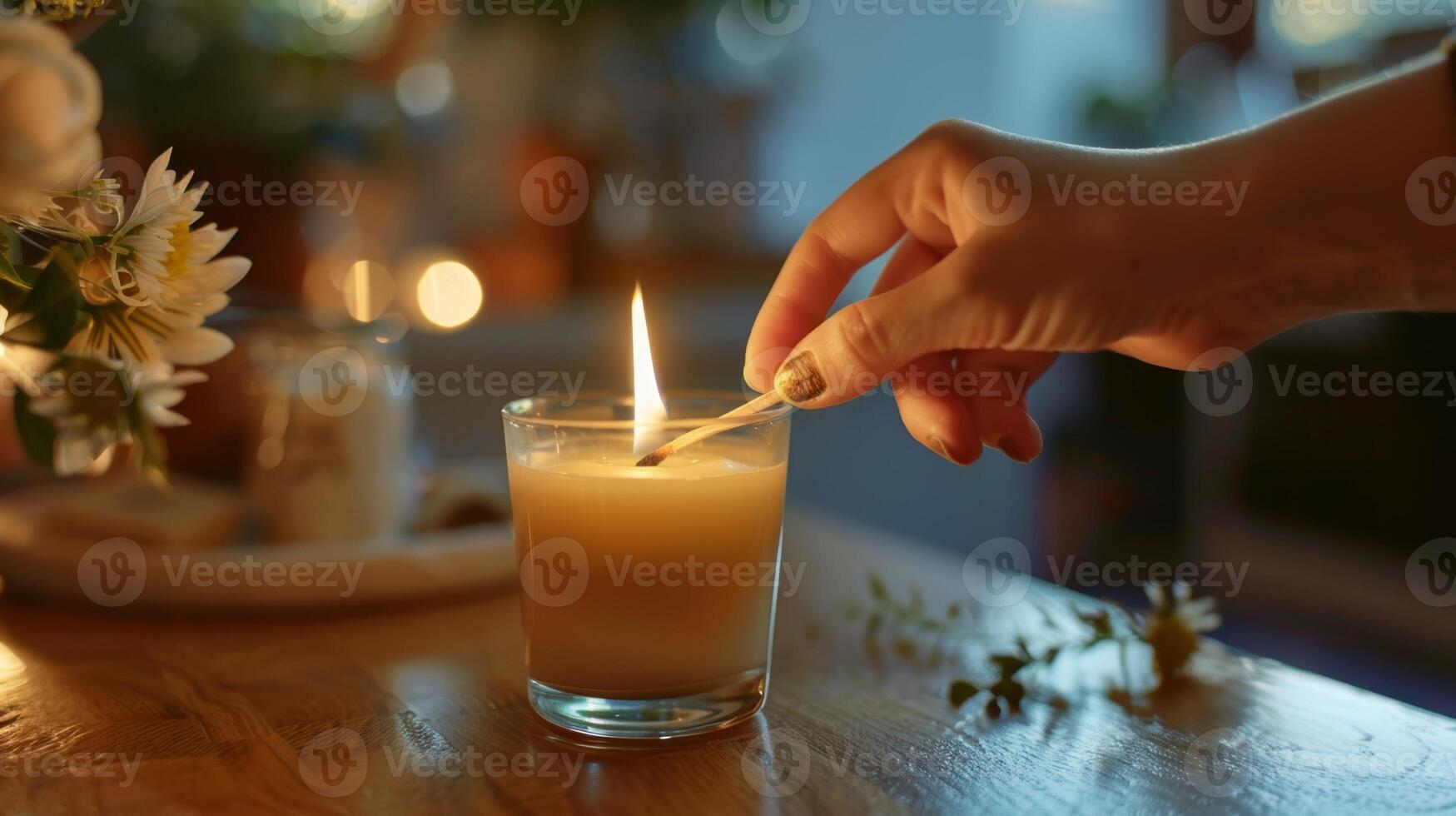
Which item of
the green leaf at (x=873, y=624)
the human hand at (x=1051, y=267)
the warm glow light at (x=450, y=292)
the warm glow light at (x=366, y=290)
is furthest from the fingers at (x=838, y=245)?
the warm glow light at (x=450, y=292)

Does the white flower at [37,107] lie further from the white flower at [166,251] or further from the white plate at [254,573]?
the white plate at [254,573]

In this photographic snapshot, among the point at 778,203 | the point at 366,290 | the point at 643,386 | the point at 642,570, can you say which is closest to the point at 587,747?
the point at 642,570

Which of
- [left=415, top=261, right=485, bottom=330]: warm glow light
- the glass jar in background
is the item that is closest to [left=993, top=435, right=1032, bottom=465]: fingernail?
the glass jar in background

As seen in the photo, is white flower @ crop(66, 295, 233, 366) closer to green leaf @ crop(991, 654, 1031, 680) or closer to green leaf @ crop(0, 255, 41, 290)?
green leaf @ crop(0, 255, 41, 290)

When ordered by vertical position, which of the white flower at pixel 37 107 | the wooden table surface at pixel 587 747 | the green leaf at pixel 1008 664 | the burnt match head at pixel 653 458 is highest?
the white flower at pixel 37 107

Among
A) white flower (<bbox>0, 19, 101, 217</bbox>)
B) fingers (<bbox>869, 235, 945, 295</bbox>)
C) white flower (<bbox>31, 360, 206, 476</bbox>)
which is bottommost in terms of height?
white flower (<bbox>31, 360, 206, 476</bbox>)

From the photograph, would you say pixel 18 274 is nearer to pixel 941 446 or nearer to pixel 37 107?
pixel 37 107

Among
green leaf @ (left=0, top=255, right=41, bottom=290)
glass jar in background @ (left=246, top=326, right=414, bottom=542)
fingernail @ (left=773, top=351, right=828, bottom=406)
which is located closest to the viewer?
green leaf @ (left=0, top=255, right=41, bottom=290)
